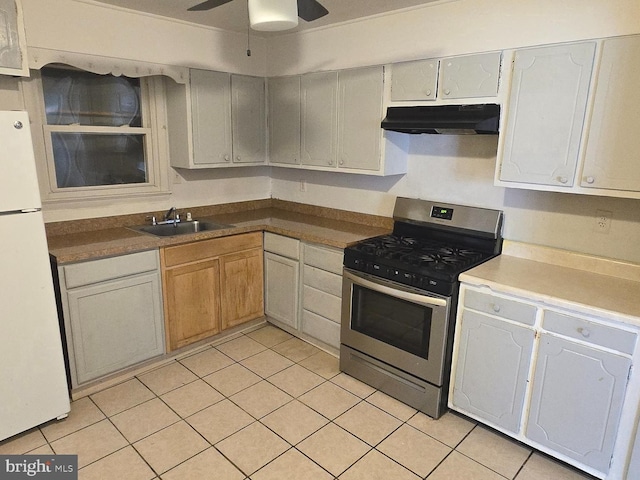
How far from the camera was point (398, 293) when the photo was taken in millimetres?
2568

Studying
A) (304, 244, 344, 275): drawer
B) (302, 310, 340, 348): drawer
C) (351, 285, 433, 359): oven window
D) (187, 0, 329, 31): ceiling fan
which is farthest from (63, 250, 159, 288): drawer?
(187, 0, 329, 31): ceiling fan

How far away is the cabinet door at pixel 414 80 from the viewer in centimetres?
268

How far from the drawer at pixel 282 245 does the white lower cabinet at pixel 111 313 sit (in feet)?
3.01

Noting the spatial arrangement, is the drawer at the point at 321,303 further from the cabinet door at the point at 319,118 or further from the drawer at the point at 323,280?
the cabinet door at the point at 319,118

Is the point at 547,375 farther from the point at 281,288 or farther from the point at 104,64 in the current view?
the point at 104,64

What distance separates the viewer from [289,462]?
2.19 m

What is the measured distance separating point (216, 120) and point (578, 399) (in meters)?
3.04

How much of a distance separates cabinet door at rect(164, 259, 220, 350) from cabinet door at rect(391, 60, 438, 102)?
5.86 feet

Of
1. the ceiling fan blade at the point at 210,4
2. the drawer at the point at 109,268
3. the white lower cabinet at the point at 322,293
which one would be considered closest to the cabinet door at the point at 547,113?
the white lower cabinet at the point at 322,293

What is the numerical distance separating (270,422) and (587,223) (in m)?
2.14

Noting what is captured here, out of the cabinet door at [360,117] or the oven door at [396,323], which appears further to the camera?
the cabinet door at [360,117]

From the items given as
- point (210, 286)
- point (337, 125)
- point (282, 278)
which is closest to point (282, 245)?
point (282, 278)

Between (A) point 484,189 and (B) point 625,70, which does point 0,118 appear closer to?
(A) point 484,189

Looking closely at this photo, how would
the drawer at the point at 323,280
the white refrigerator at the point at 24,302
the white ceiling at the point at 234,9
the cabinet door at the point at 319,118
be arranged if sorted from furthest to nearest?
the cabinet door at the point at 319,118
the drawer at the point at 323,280
the white ceiling at the point at 234,9
the white refrigerator at the point at 24,302
